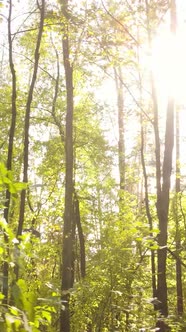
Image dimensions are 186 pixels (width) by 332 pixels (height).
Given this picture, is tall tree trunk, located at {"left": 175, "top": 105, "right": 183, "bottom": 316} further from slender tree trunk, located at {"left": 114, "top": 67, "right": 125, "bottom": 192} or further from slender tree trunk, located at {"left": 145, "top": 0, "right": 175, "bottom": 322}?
slender tree trunk, located at {"left": 114, "top": 67, "right": 125, "bottom": 192}

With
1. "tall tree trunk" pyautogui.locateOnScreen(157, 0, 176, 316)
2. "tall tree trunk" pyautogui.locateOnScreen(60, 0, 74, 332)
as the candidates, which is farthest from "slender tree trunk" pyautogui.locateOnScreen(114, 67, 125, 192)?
"tall tree trunk" pyautogui.locateOnScreen(157, 0, 176, 316)

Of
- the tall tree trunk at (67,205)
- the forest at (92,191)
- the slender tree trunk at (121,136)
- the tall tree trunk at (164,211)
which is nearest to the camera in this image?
the forest at (92,191)

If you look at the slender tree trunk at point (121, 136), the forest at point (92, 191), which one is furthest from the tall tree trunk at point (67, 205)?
the slender tree trunk at point (121, 136)

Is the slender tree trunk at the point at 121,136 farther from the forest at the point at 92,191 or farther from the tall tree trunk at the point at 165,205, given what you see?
the tall tree trunk at the point at 165,205

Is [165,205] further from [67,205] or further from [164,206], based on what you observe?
[67,205]

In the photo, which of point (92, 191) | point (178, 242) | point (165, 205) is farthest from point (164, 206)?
point (92, 191)

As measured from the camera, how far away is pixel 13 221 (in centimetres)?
1305

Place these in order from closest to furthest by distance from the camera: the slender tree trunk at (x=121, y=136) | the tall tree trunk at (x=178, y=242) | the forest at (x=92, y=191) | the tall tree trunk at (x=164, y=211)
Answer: the forest at (x=92, y=191) < the tall tree trunk at (x=164, y=211) < the tall tree trunk at (x=178, y=242) < the slender tree trunk at (x=121, y=136)

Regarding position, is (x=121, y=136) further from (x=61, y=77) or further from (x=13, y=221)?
(x=13, y=221)

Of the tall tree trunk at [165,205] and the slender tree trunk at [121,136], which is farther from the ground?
the slender tree trunk at [121,136]

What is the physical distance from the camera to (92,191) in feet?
61.8

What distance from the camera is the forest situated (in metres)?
2.45

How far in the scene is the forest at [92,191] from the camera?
8.03ft

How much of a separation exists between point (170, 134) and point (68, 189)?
315cm
